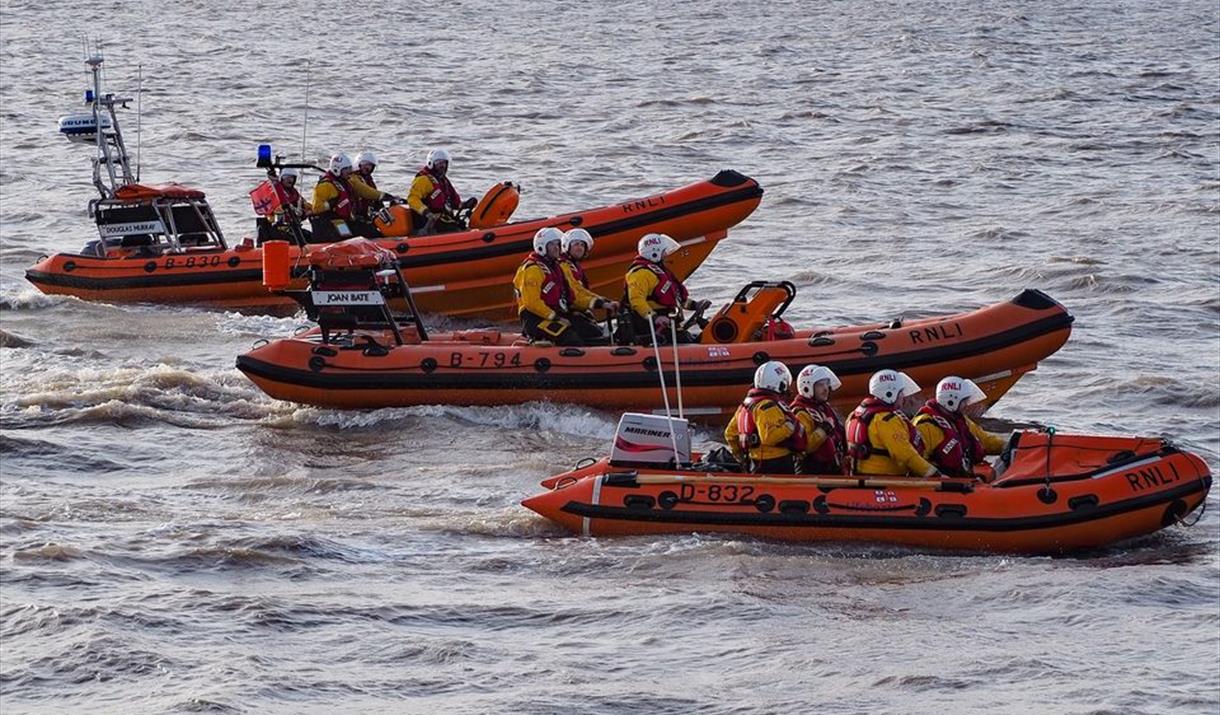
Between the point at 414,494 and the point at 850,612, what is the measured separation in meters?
2.81

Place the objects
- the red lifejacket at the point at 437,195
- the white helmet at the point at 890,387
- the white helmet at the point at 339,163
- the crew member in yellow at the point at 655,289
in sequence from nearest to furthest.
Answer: the white helmet at the point at 890,387 → the crew member in yellow at the point at 655,289 → the white helmet at the point at 339,163 → the red lifejacket at the point at 437,195

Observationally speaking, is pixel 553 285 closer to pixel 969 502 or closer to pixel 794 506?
pixel 794 506

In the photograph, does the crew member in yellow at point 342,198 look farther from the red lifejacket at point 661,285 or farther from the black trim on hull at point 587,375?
the red lifejacket at point 661,285

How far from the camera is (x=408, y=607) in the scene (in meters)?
9.24

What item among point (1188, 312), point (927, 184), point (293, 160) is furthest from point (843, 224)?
point (293, 160)

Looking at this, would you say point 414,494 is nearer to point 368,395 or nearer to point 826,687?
point 368,395

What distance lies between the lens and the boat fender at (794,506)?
33.2 ft

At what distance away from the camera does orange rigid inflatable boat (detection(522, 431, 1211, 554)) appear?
33.1ft

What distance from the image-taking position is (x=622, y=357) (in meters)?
12.5

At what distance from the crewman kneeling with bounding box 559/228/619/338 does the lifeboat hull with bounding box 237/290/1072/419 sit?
0.34m

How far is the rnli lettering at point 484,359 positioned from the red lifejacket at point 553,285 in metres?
0.39

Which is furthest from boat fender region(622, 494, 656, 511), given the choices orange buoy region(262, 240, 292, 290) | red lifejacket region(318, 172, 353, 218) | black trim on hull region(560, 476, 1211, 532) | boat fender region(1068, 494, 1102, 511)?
red lifejacket region(318, 172, 353, 218)

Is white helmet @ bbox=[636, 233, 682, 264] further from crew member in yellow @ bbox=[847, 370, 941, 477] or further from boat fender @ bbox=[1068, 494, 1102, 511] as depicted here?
boat fender @ bbox=[1068, 494, 1102, 511]

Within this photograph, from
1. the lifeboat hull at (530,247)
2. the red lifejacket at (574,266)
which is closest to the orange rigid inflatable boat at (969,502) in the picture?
the red lifejacket at (574,266)
